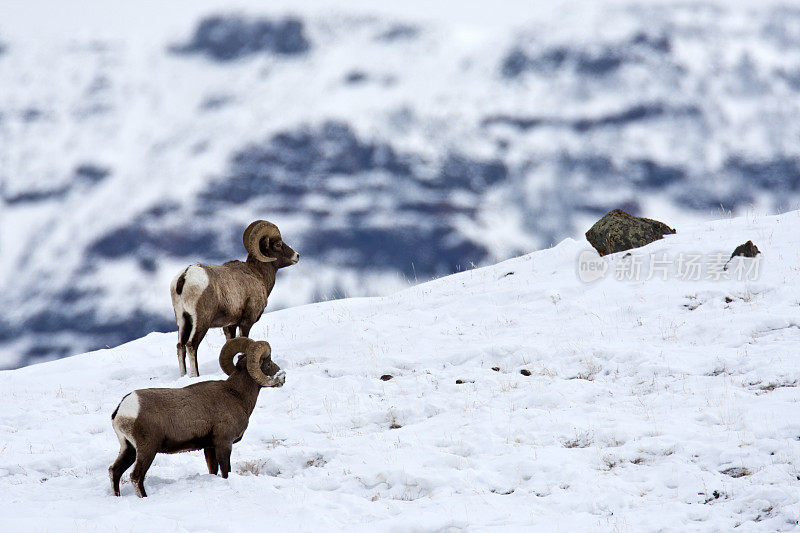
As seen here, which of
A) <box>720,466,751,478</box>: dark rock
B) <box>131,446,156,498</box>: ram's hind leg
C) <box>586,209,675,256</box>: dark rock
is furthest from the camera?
<box>586,209,675,256</box>: dark rock

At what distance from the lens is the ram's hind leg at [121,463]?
27.0 feet

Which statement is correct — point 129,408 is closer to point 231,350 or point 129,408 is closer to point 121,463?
point 121,463

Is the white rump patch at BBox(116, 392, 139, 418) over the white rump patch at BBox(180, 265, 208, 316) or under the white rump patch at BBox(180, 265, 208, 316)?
under

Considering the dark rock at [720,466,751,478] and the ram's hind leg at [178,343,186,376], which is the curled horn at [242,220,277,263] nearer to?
the ram's hind leg at [178,343,186,376]

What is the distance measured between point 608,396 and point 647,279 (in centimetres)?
559

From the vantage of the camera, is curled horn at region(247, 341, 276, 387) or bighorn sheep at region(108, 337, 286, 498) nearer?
bighorn sheep at region(108, 337, 286, 498)

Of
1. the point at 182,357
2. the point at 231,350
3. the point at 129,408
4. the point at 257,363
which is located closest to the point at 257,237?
the point at 182,357

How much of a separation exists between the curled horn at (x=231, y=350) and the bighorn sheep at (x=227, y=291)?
12.1 feet

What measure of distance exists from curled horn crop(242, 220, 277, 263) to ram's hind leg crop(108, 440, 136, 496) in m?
6.36

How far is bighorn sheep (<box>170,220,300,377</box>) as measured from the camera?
12.8 metres

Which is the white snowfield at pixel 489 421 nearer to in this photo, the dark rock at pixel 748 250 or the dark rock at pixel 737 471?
the dark rock at pixel 737 471

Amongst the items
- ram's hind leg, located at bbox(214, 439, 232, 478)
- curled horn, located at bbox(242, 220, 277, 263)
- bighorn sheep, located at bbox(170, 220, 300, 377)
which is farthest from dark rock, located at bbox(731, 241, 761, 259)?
ram's hind leg, located at bbox(214, 439, 232, 478)

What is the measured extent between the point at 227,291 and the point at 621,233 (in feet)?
30.0

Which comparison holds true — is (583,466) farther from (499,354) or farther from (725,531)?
(499,354)
